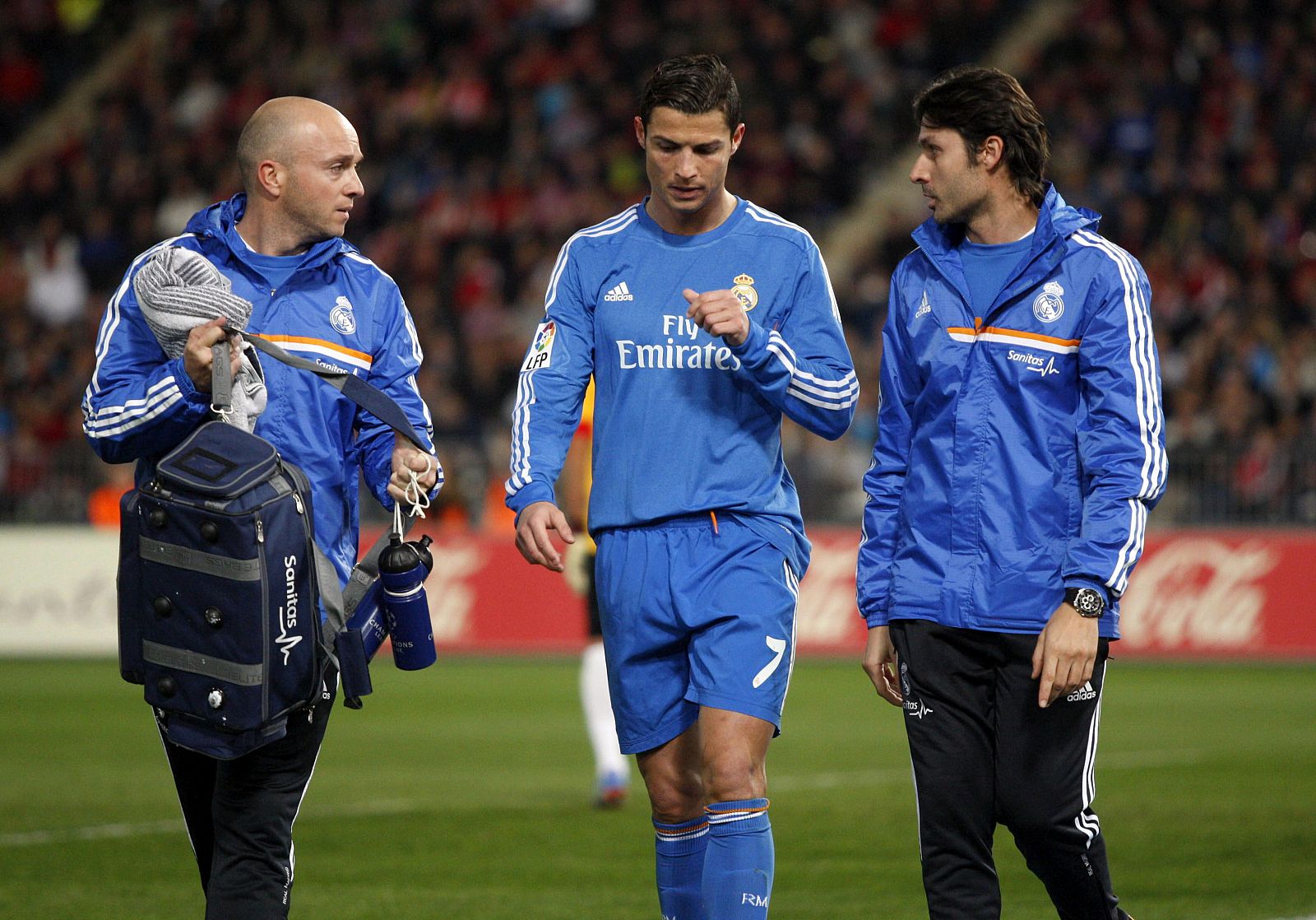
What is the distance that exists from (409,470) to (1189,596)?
44.4 ft

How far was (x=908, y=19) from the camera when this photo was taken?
2534 centimetres

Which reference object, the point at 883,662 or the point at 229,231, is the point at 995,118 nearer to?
the point at 883,662

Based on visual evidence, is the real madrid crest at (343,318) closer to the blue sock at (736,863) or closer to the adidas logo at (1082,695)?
the blue sock at (736,863)

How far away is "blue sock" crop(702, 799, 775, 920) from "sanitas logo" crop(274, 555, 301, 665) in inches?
50.8

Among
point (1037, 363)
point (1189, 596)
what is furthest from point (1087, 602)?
point (1189, 596)

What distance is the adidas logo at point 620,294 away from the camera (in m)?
5.57

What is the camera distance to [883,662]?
5234mm

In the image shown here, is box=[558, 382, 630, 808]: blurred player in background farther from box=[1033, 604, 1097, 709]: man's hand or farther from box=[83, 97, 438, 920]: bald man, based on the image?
box=[1033, 604, 1097, 709]: man's hand

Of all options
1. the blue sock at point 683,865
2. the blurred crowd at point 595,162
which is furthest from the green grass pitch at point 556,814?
the blurred crowd at point 595,162

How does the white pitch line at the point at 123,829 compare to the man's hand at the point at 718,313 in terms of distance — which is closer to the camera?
the man's hand at the point at 718,313

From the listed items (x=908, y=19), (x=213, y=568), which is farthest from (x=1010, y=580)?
(x=908, y=19)

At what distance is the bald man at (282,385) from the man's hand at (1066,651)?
163 cm

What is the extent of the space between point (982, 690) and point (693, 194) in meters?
1.60

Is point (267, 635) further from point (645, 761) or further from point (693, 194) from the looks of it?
point (693, 194)
